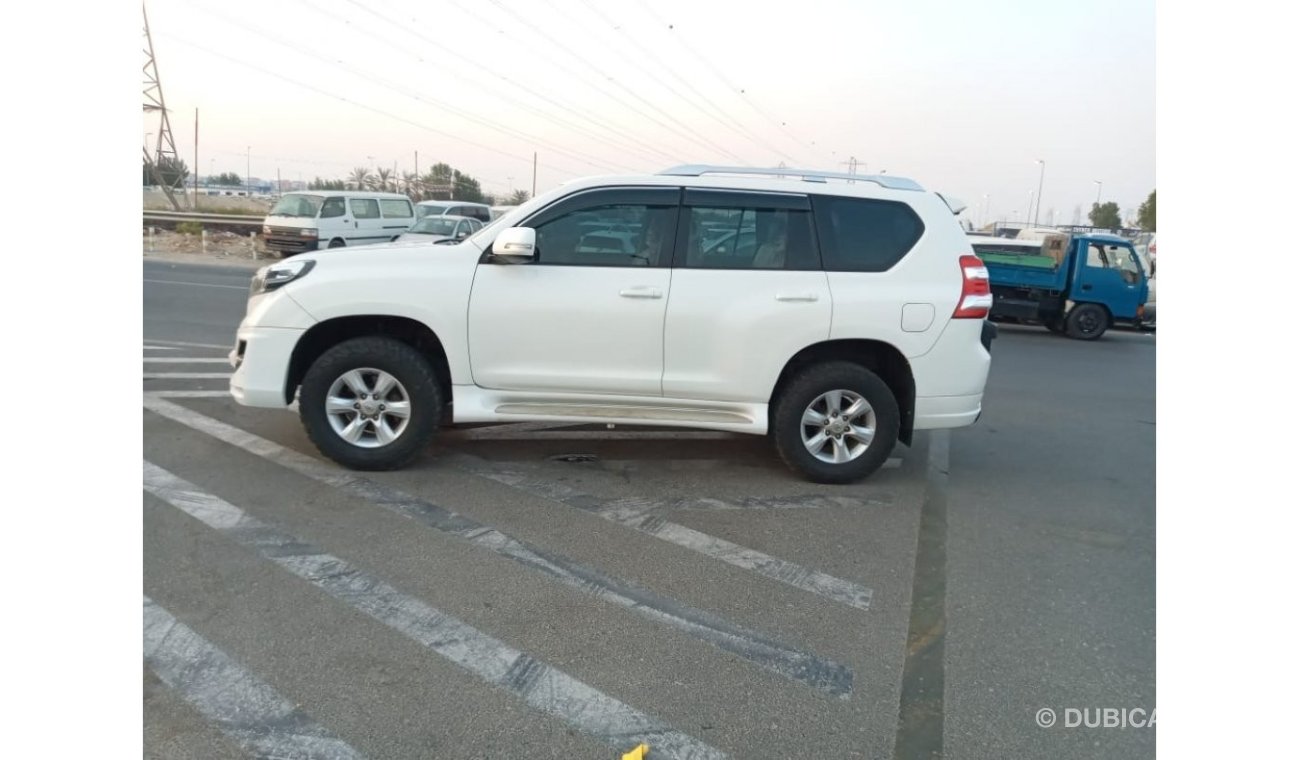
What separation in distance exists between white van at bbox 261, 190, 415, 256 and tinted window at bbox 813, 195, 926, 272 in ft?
66.7

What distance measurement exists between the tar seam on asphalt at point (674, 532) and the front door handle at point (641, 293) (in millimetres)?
1222

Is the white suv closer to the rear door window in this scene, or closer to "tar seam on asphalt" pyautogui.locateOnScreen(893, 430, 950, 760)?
the rear door window

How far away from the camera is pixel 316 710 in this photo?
9.77ft

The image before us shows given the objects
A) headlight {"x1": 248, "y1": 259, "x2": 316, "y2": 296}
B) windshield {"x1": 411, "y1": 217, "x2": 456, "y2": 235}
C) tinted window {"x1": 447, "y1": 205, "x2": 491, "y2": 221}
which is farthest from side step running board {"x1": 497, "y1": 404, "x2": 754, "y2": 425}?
tinted window {"x1": 447, "y1": 205, "x2": 491, "y2": 221}

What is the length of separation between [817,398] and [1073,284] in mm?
12866

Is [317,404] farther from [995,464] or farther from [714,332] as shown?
[995,464]

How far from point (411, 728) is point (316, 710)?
13.8 inches

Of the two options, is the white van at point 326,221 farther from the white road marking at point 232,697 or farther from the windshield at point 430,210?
the white road marking at point 232,697

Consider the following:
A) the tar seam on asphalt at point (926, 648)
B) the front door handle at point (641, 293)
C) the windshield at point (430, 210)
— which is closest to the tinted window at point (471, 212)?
the windshield at point (430, 210)

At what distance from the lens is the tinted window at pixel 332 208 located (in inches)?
942

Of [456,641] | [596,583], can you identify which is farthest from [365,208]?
[456,641]

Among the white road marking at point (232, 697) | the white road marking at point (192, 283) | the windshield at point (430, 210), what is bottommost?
the white road marking at point (232, 697)

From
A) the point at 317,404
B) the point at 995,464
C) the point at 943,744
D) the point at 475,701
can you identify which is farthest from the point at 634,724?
the point at 995,464

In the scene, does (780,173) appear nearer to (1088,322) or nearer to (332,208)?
(1088,322)
